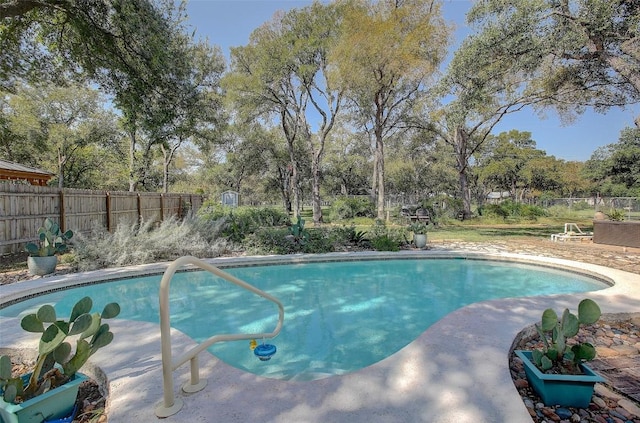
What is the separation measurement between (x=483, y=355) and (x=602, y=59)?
36.5ft

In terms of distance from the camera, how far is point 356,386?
2.32 metres

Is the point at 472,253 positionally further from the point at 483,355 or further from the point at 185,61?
the point at 185,61

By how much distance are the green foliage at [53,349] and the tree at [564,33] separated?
11.3 m

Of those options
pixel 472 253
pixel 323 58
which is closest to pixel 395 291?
pixel 472 253

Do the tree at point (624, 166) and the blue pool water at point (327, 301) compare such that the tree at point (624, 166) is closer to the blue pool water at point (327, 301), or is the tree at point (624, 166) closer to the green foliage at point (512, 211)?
the green foliage at point (512, 211)

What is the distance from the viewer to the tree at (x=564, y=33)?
8469 mm

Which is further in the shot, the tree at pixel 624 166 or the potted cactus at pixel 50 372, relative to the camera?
the tree at pixel 624 166

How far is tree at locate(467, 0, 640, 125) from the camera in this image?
8.47 meters

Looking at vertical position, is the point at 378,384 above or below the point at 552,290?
above

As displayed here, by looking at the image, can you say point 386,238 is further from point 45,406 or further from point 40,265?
point 45,406

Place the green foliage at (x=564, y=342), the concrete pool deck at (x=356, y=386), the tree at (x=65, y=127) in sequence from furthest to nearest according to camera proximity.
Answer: the tree at (x=65, y=127), the green foliage at (x=564, y=342), the concrete pool deck at (x=356, y=386)

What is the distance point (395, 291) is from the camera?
21.0ft

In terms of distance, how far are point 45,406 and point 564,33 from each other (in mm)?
12394

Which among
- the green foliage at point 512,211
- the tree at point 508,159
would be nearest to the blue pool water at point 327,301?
the green foliage at point 512,211
